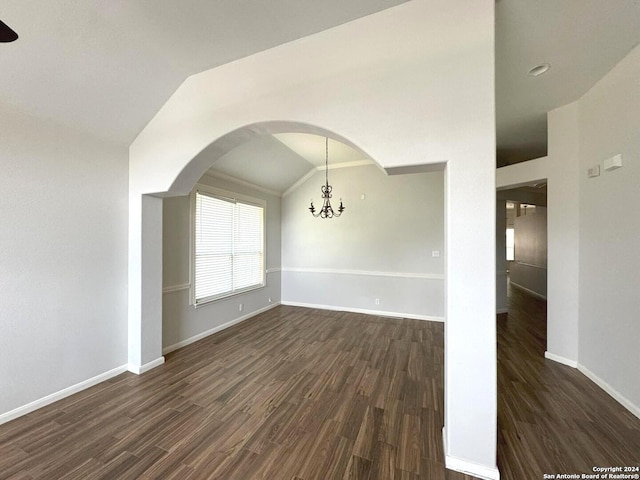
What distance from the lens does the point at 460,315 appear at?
1.66 meters

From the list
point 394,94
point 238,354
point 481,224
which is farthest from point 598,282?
point 238,354

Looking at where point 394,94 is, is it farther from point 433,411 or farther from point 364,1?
point 433,411

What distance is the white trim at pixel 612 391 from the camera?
2.20 meters

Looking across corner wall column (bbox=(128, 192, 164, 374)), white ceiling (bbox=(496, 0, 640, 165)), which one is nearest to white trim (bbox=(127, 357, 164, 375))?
corner wall column (bbox=(128, 192, 164, 374))

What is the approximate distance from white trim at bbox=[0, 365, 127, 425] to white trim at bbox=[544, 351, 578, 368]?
18.1ft

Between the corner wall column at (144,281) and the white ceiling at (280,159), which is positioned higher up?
the white ceiling at (280,159)

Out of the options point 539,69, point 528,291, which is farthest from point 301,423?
point 528,291

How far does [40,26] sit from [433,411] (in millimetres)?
4417

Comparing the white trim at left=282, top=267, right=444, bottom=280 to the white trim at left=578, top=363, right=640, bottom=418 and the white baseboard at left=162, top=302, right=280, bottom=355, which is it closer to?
the white baseboard at left=162, top=302, right=280, bottom=355

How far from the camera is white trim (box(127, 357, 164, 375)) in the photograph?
2.94m

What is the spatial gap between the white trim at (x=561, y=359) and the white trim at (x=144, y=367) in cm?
515

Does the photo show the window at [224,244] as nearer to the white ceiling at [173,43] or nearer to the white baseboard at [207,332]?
the white baseboard at [207,332]

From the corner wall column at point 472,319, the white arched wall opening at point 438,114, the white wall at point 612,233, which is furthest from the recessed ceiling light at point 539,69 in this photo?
the corner wall column at point 472,319

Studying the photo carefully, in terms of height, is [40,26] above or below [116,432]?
above
